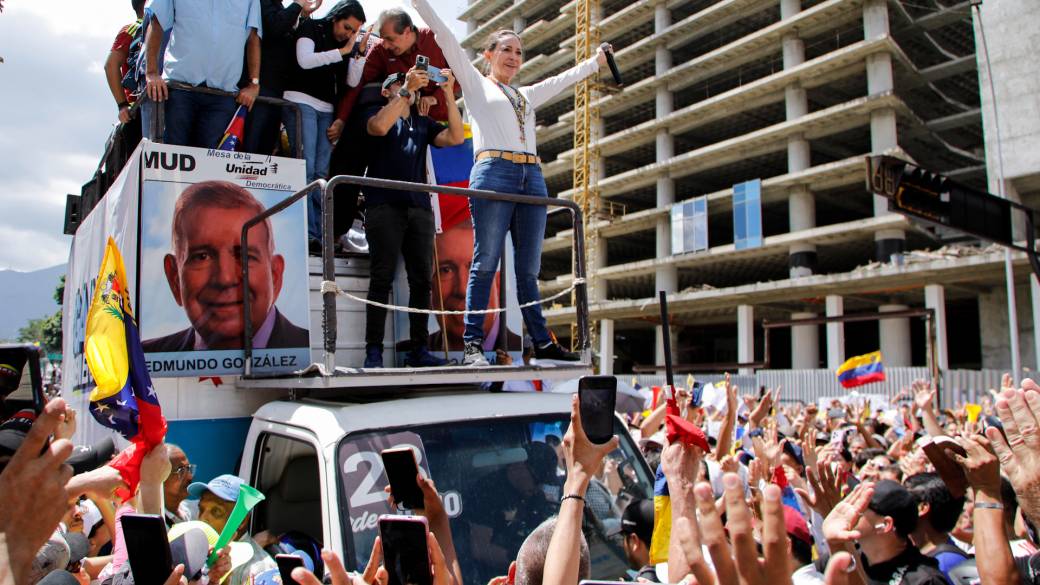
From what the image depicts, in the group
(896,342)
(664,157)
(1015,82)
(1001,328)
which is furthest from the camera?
(664,157)

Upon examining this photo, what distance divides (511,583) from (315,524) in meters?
1.77

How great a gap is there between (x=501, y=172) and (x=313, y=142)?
5.05ft

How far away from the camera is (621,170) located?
185 feet

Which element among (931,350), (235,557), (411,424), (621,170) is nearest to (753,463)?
(411,424)

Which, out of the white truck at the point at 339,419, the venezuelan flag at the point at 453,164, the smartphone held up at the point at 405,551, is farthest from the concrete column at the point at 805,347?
the smartphone held up at the point at 405,551

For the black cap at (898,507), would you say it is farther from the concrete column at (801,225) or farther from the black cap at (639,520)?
the concrete column at (801,225)

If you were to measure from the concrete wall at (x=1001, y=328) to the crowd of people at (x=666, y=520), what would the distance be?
37.3 m

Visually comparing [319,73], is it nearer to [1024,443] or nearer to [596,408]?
[596,408]

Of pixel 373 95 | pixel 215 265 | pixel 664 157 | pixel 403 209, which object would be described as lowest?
pixel 215 265

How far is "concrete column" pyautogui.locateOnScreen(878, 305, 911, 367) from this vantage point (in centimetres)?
3722

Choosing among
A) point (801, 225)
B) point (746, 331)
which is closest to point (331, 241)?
point (801, 225)

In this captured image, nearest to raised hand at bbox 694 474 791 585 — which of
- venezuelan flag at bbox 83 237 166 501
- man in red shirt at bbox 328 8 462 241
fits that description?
venezuelan flag at bbox 83 237 166 501

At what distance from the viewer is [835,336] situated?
38125 millimetres

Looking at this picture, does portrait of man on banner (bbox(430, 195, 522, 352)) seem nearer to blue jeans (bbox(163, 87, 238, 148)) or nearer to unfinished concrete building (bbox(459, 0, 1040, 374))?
blue jeans (bbox(163, 87, 238, 148))
